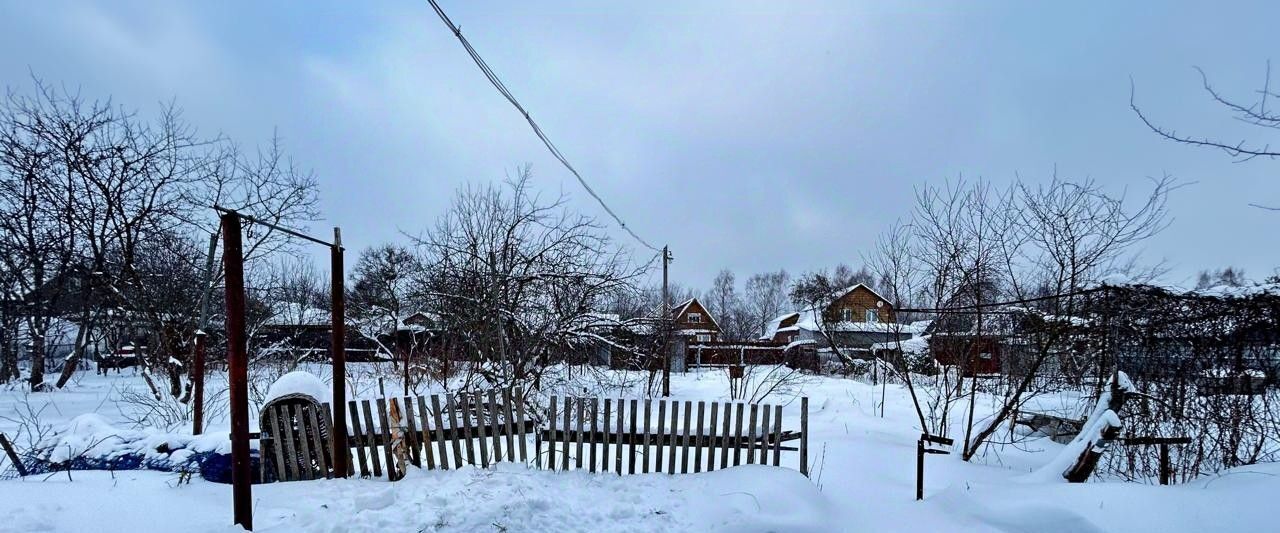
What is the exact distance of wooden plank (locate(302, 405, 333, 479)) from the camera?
18.1 feet

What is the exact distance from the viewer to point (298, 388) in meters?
5.63

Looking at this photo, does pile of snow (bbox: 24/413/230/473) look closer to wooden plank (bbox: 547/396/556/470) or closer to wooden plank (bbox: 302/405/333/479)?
wooden plank (bbox: 302/405/333/479)

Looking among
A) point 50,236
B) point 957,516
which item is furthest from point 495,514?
point 50,236

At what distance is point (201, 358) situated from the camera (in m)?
6.62

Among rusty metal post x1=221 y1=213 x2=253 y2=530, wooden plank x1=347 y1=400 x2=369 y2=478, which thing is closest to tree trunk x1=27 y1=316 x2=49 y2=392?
wooden plank x1=347 y1=400 x2=369 y2=478

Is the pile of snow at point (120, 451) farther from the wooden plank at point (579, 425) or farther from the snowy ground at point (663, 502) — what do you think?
the wooden plank at point (579, 425)

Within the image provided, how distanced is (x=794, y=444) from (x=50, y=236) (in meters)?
13.9

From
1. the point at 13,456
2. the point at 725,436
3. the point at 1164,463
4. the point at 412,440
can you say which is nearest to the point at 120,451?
the point at 13,456

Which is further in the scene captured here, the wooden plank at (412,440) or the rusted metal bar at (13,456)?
the wooden plank at (412,440)

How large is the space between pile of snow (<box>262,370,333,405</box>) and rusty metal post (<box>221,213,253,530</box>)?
1.94 metres

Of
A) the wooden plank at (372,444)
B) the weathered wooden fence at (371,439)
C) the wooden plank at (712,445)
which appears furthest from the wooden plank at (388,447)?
the wooden plank at (712,445)

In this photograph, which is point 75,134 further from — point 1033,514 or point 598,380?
point 1033,514

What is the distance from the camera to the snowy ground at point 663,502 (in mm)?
3814

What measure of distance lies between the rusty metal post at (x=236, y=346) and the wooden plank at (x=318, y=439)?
1.76m
